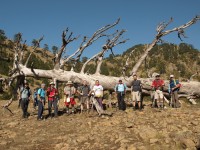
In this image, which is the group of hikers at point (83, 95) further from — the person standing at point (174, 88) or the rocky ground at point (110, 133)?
the rocky ground at point (110, 133)

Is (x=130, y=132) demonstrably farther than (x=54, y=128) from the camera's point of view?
No

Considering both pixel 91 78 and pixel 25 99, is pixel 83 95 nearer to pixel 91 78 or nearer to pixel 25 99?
pixel 91 78

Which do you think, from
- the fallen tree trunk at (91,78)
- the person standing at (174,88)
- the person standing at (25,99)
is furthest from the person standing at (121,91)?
the person standing at (25,99)

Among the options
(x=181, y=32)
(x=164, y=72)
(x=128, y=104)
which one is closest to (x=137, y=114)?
(x=128, y=104)

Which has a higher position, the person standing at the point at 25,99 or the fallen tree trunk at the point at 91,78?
the fallen tree trunk at the point at 91,78

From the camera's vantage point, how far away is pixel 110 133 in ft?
25.8

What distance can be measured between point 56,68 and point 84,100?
232cm

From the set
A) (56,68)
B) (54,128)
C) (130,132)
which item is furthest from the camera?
(56,68)

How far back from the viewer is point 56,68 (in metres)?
13.5

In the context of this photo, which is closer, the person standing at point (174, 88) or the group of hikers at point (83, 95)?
the group of hikers at point (83, 95)

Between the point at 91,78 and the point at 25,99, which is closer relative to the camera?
the point at 25,99

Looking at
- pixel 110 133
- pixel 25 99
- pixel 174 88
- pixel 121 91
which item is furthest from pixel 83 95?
pixel 110 133

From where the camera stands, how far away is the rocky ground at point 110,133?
261 inches

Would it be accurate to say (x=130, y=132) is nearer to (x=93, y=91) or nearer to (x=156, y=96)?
(x=93, y=91)
